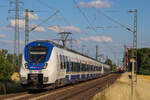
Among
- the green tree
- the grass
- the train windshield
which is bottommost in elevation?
the grass

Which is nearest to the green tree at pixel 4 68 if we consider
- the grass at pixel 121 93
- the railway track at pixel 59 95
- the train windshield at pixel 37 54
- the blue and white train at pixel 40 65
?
the railway track at pixel 59 95

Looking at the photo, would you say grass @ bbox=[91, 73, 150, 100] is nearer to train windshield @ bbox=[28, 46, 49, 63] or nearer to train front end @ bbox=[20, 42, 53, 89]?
train front end @ bbox=[20, 42, 53, 89]

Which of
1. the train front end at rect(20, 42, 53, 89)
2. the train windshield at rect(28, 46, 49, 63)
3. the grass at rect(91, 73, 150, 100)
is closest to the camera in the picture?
the grass at rect(91, 73, 150, 100)

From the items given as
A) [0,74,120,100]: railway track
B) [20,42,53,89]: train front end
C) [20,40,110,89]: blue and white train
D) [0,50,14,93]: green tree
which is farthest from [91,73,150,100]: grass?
[0,50,14,93]: green tree

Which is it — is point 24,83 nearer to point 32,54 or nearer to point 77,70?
point 32,54

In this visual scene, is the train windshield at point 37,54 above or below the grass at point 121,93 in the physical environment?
above

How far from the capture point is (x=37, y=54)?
21.1 meters

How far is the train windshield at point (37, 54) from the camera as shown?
20.9 metres

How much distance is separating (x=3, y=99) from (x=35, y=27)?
13.7m

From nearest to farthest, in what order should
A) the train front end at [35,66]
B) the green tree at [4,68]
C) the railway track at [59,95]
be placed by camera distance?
the railway track at [59,95]
the train front end at [35,66]
the green tree at [4,68]

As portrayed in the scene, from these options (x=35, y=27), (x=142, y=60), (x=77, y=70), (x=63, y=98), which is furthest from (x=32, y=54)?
(x=142, y=60)

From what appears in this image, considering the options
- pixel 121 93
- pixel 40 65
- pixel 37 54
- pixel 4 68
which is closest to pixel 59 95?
pixel 40 65

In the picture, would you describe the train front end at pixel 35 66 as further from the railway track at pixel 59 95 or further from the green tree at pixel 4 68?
the green tree at pixel 4 68

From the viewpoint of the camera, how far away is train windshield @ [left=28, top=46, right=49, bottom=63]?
68.5 ft
